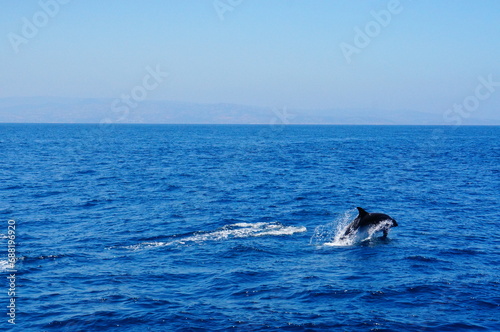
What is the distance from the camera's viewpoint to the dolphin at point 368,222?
111 ft

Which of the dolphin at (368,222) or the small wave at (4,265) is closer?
the small wave at (4,265)

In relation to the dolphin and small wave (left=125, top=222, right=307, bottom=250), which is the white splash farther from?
small wave (left=125, top=222, right=307, bottom=250)

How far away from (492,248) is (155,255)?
2171cm

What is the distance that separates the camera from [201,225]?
37.8 meters

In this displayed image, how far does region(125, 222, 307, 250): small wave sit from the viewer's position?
3278 cm

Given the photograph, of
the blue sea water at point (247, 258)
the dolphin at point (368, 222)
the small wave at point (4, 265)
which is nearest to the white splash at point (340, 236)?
the dolphin at point (368, 222)

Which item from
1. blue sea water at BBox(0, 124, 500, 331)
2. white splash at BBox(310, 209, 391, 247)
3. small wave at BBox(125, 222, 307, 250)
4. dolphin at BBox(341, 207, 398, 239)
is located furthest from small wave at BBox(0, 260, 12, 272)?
dolphin at BBox(341, 207, 398, 239)

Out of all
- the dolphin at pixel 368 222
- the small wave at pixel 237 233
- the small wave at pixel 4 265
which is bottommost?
the small wave at pixel 4 265

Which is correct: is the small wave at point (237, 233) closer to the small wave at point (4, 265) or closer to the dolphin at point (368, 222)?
the dolphin at point (368, 222)

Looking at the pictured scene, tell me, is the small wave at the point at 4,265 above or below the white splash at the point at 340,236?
below

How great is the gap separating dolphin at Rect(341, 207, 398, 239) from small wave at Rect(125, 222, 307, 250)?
3.86m

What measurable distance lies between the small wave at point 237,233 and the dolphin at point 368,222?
3.86m

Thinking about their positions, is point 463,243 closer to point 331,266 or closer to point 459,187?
point 331,266

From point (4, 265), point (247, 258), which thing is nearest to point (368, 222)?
point (247, 258)
